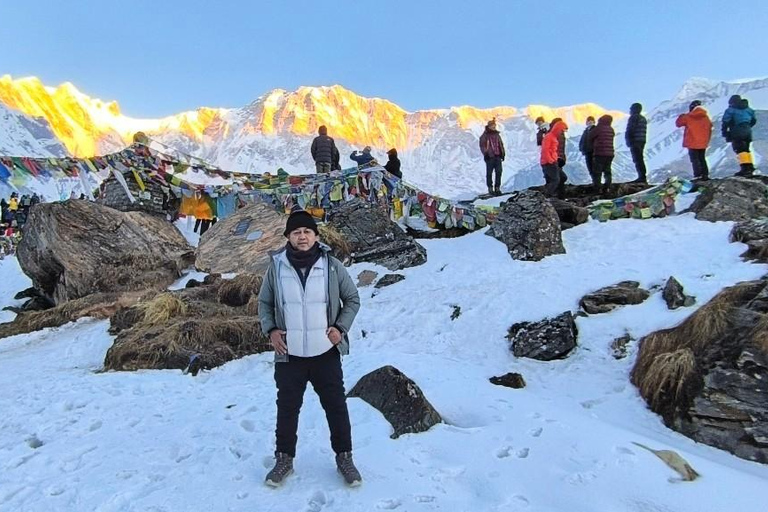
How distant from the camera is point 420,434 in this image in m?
4.53

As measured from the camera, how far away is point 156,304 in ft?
28.3

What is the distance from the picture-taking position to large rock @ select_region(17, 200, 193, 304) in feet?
37.8

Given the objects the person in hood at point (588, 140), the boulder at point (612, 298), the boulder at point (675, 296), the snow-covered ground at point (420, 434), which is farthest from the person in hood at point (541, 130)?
the boulder at point (675, 296)

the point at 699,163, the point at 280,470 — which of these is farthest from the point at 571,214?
the point at 280,470

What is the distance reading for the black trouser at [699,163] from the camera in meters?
13.4

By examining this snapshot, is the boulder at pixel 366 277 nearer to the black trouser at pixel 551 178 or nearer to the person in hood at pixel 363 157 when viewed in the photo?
the person in hood at pixel 363 157

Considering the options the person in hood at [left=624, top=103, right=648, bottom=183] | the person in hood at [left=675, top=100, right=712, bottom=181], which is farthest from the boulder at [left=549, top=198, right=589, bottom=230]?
the person in hood at [left=675, top=100, right=712, bottom=181]

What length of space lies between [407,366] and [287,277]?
3.32 m

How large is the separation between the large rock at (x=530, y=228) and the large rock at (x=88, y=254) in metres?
7.50

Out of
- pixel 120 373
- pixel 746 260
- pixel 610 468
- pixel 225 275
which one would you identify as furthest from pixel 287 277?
pixel 225 275

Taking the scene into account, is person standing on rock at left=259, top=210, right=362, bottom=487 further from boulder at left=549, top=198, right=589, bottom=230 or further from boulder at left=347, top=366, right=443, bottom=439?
boulder at left=549, top=198, right=589, bottom=230

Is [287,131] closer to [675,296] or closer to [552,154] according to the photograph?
[552,154]

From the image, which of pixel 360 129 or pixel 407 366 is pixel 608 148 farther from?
pixel 360 129

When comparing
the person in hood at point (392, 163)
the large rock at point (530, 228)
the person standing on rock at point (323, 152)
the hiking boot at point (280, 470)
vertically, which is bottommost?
the hiking boot at point (280, 470)
